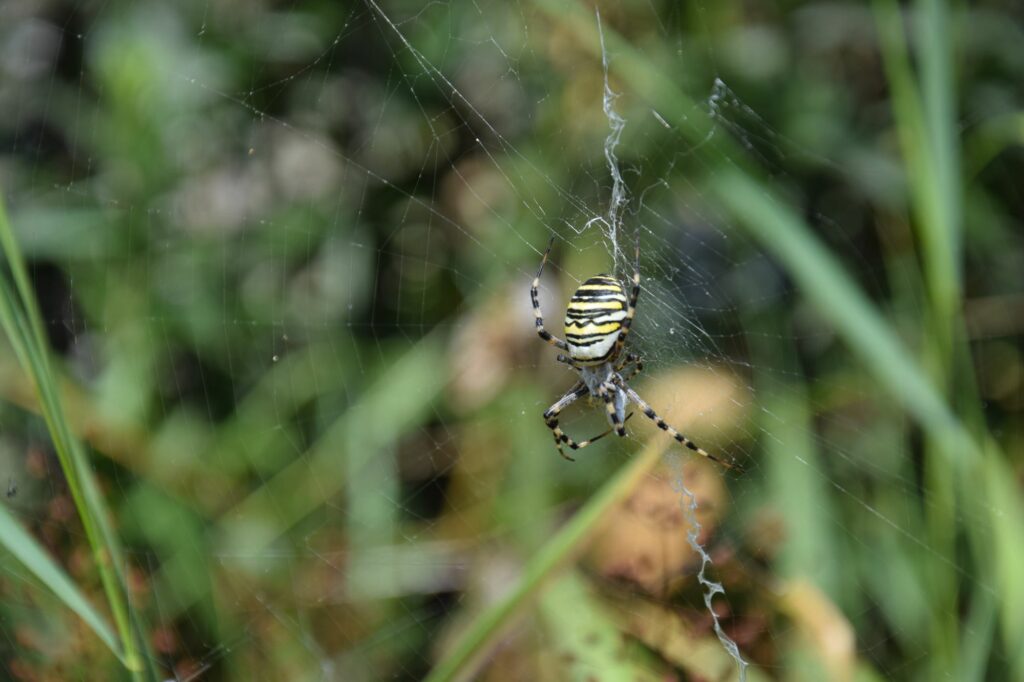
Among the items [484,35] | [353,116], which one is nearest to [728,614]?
[484,35]

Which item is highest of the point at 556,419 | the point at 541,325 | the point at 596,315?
the point at 596,315

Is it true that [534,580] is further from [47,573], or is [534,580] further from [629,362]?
[629,362]

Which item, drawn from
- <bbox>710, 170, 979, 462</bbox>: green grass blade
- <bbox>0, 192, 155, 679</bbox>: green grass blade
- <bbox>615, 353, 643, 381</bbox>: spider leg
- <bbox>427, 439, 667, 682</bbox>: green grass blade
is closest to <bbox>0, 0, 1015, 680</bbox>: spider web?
<bbox>615, 353, 643, 381</bbox>: spider leg

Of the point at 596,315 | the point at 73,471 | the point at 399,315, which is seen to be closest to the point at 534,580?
the point at 73,471

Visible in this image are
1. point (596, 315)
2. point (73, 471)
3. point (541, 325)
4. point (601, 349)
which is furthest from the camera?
point (541, 325)

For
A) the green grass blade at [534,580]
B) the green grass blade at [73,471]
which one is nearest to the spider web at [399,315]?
the green grass blade at [534,580]
